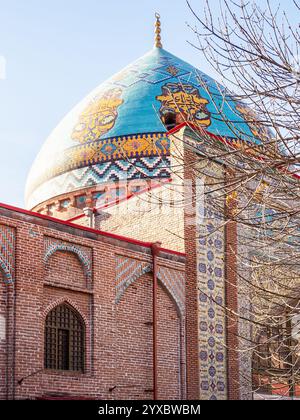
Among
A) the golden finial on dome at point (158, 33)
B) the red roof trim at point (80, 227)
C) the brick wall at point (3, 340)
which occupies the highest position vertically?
the golden finial on dome at point (158, 33)

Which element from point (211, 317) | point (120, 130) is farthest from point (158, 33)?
point (211, 317)

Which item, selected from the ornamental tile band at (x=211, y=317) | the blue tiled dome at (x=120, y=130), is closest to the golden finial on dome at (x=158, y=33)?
the blue tiled dome at (x=120, y=130)

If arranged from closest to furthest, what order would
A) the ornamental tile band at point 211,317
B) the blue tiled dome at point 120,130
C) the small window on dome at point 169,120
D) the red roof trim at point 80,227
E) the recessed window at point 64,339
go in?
the red roof trim at point 80,227 → the recessed window at point 64,339 → the ornamental tile band at point 211,317 → the blue tiled dome at point 120,130 → the small window on dome at point 169,120

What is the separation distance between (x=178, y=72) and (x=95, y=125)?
300 centimetres

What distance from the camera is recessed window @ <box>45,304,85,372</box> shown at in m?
13.9

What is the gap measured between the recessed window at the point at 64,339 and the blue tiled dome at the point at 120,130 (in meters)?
6.95

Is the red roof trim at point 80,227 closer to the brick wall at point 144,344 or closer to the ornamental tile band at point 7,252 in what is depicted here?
the ornamental tile band at point 7,252

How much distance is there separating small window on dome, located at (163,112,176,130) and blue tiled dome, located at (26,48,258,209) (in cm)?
3

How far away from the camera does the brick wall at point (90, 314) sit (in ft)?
43.6

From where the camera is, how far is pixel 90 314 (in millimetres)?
14578

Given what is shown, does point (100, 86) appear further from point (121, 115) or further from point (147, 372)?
point (147, 372)

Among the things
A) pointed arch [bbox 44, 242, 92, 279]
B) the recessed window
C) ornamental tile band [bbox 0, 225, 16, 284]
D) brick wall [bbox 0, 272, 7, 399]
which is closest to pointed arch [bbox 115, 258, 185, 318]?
pointed arch [bbox 44, 242, 92, 279]

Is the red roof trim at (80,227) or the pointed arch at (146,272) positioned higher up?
the red roof trim at (80,227)
